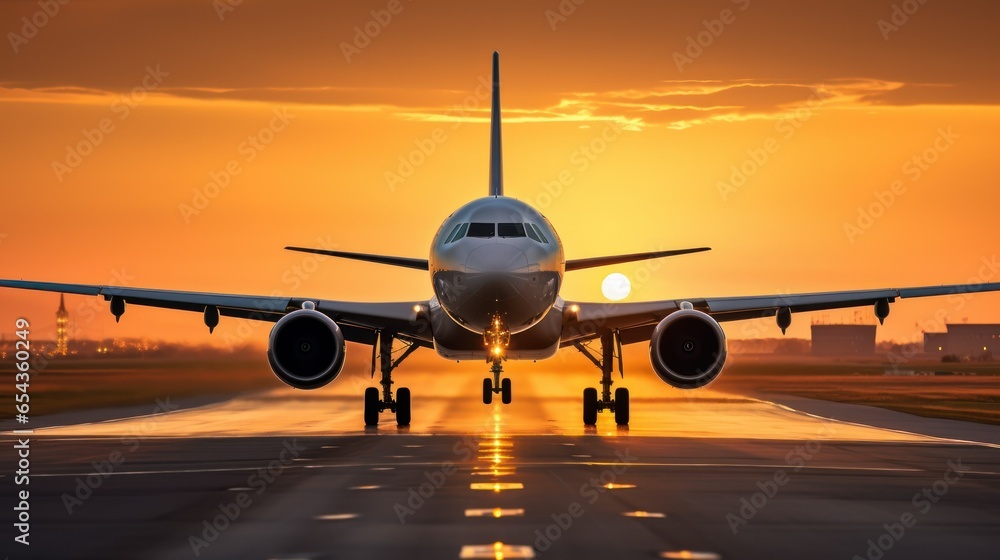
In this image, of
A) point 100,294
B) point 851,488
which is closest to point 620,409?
point 100,294

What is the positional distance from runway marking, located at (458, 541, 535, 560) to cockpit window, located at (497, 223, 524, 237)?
54.4 feet

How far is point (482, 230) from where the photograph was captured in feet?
95.4

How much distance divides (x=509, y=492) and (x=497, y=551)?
5.02m

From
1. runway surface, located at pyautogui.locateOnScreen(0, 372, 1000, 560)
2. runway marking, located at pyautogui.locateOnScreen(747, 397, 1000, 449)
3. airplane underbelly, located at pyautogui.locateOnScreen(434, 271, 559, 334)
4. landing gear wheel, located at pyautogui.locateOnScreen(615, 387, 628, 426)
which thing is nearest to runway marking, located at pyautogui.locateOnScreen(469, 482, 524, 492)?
runway surface, located at pyautogui.locateOnScreen(0, 372, 1000, 560)

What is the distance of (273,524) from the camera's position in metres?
14.3

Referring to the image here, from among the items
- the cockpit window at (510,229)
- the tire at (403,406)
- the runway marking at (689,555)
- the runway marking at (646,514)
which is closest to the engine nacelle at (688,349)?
the cockpit window at (510,229)

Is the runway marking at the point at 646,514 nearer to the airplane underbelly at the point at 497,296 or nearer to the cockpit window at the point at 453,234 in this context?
the airplane underbelly at the point at 497,296

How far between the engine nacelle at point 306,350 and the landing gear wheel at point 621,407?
7467mm

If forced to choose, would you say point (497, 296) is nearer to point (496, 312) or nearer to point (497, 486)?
point (496, 312)

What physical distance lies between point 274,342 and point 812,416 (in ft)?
51.7

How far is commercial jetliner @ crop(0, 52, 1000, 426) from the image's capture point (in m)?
28.8

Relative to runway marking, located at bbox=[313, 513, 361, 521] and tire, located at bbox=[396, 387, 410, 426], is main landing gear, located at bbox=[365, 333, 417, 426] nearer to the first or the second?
tire, located at bbox=[396, 387, 410, 426]

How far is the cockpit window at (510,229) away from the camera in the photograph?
95.2ft

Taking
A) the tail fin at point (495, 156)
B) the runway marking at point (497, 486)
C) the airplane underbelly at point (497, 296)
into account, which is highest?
the tail fin at point (495, 156)
